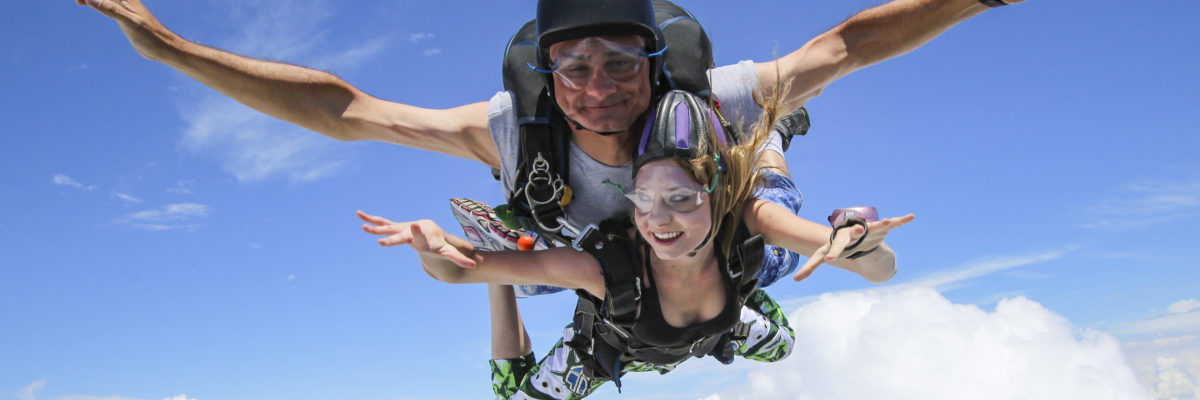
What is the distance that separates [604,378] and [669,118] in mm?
2335

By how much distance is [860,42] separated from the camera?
5.11m

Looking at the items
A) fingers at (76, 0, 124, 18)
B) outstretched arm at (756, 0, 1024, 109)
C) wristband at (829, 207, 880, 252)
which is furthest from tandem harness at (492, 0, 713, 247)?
fingers at (76, 0, 124, 18)

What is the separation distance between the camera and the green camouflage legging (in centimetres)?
596

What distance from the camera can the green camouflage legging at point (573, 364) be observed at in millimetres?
5957

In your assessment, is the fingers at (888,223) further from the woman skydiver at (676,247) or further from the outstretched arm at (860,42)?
the outstretched arm at (860,42)

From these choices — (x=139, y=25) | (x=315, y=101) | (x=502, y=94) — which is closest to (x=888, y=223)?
(x=502, y=94)

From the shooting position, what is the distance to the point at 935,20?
4.98 m

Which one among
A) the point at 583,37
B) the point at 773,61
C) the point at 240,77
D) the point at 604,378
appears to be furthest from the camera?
the point at 604,378

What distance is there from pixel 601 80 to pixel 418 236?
1.29 meters

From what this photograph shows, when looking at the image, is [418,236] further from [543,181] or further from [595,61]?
[595,61]

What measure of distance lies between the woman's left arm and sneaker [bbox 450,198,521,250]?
1744 mm

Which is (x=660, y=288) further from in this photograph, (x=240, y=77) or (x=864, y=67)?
(x=240, y=77)

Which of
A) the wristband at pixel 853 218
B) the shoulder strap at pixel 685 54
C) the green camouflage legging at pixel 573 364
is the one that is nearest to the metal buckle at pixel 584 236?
the shoulder strap at pixel 685 54

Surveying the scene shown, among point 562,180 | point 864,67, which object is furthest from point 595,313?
point 864,67
